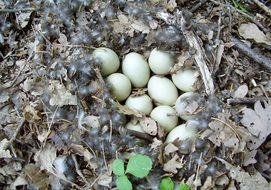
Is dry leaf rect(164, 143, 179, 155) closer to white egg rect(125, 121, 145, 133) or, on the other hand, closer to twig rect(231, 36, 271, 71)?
white egg rect(125, 121, 145, 133)

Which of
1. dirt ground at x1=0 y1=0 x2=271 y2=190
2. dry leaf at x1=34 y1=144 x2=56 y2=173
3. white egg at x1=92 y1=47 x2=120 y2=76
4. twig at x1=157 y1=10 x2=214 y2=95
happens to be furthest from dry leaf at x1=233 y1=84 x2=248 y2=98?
dry leaf at x1=34 y1=144 x2=56 y2=173

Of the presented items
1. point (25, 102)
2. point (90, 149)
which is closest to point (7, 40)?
point (25, 102)

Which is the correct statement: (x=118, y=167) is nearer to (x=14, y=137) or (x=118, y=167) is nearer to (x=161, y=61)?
(x=14, y=137)

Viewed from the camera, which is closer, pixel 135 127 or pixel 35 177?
pixel 35 177

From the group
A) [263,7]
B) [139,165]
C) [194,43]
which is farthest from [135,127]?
[263,7]

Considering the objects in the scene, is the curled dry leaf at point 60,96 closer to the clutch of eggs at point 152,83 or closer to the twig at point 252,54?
the clutch of eggs at point 152,83

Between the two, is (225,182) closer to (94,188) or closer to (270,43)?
(94,188)
